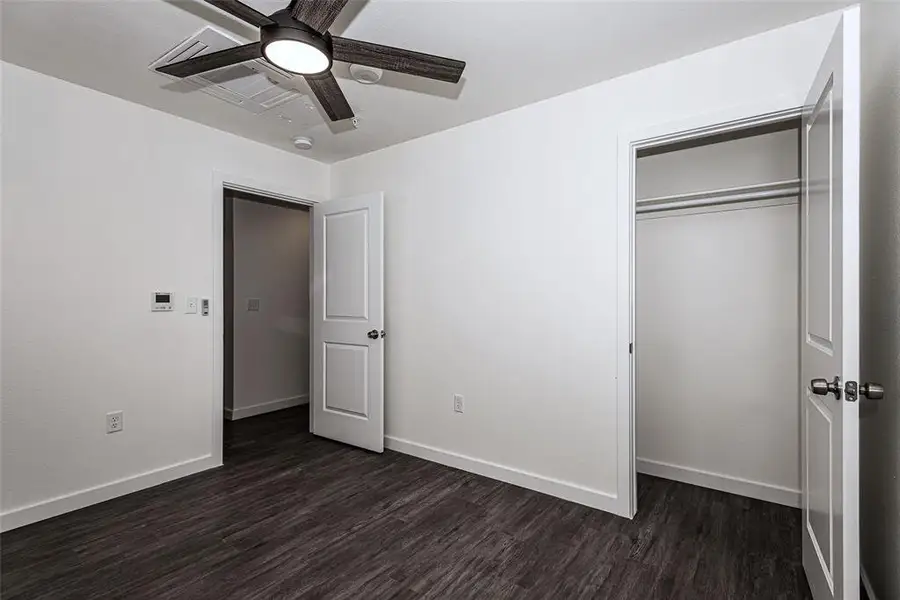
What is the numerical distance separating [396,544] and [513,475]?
99cm

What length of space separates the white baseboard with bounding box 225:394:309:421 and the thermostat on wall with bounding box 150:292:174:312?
1.84m

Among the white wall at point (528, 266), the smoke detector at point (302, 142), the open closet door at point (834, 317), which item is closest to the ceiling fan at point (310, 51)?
the white wall at point (528, 266)

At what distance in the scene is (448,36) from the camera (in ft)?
7.22

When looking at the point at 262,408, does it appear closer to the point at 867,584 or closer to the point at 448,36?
the point at 448,36

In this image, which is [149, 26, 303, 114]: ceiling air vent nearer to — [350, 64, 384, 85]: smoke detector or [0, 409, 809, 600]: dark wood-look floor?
[350, 64, 384, 85]: smoke detector

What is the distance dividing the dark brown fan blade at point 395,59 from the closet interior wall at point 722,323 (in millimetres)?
1823

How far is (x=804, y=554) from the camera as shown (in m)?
2.01

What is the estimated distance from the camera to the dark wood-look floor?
197 centimetres

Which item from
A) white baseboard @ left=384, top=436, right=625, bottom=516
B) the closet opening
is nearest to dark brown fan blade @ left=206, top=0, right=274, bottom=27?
white baseboard @ left=384, top=436, right=625, bottom=516

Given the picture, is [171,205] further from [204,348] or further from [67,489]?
[67,489]

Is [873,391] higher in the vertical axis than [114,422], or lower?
higher

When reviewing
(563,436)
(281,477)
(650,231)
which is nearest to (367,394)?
(281,477)

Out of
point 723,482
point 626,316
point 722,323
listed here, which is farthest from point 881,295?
point 723,482

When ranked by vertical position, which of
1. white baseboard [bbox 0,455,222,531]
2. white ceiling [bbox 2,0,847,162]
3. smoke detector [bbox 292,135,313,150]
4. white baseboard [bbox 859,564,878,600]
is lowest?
white baseboard [bbox 0,455,222,531]
